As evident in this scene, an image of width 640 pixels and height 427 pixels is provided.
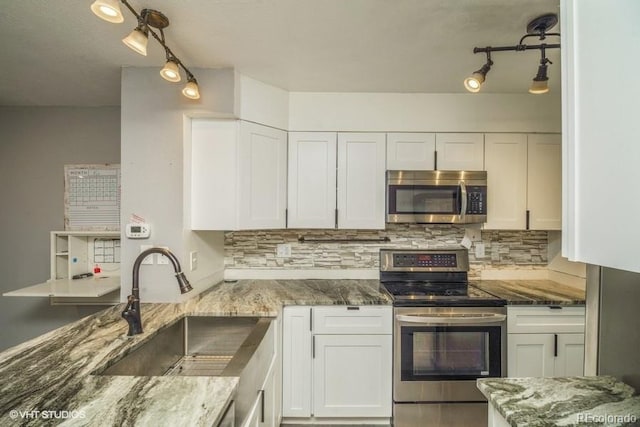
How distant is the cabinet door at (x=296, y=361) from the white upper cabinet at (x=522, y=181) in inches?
62.8

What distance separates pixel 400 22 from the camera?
1.46m

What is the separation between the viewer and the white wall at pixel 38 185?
101 inches

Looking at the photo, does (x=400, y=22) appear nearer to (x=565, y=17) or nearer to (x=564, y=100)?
(x=565, y=17)

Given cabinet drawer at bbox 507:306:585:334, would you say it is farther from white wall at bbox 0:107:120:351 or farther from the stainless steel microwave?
white wall at bbox 0:107:120:351

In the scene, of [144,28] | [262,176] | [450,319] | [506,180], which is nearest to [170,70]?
[144,28]

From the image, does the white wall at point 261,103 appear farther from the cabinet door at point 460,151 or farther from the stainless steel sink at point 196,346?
the stainless steel sink at point 196,346

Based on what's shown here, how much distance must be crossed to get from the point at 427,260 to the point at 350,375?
3.56 feet

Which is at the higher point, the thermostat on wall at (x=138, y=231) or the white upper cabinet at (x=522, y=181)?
the white upper cabinet at (x=522, y=181)

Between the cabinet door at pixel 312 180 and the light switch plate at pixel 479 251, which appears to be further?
the light switch plate at pixel 479 251

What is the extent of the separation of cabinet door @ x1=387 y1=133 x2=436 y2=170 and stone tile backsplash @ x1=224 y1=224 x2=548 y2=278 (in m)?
0.56

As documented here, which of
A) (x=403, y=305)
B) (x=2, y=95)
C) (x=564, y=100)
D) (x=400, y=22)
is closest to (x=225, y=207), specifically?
(x=403, y=305)

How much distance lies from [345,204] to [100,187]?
Result: 83.3 inches

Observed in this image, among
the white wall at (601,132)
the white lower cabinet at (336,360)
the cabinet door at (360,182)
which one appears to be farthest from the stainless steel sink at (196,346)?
the white wall at (601,132)

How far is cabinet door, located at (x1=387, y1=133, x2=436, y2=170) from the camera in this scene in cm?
234
